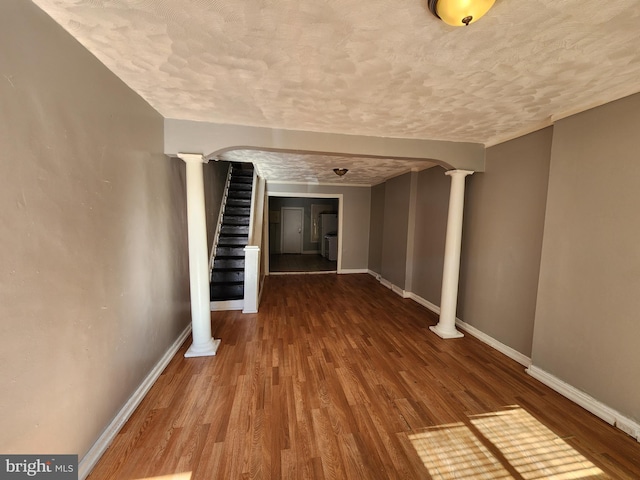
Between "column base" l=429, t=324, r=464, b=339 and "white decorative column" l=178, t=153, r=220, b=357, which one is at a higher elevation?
"white decorative column" l=178, t=153, r=220, b=357

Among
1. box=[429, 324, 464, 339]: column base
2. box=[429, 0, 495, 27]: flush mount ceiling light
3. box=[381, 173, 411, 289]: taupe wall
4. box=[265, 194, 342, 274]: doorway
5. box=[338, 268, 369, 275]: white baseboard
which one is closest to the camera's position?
box=[429, 0, 495, 27]: flush mount ceiling light

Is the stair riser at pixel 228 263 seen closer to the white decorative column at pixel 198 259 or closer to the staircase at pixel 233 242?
the staircase at pixel 233 242

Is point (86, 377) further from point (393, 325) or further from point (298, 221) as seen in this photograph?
point (298, 221)

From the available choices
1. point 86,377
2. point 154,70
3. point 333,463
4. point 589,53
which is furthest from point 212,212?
point 589,53

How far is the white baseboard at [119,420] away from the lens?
130 cm

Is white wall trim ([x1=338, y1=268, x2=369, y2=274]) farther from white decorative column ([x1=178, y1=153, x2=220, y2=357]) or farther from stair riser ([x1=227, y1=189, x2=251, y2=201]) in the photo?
white decorative column ([x1=178, y1=153, x2=220, y2=357])

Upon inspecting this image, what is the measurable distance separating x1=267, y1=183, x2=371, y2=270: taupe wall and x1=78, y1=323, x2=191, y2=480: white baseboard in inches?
174

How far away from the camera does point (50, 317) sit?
3.56 feet

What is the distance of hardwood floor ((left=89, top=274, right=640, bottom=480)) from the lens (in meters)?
1.36

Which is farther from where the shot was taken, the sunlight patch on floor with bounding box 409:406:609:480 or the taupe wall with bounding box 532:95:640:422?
the taupe wall with bounding box 532:95:640:422

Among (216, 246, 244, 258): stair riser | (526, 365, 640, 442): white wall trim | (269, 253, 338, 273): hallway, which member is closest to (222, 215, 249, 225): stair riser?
(216, 246, 244, 258): stair riser

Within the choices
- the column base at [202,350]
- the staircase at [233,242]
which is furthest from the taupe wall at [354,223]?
the column base at [202,350]

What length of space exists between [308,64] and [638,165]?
7.06ft

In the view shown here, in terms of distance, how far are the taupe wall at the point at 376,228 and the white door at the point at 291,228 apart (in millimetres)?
3745
